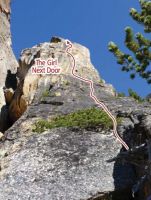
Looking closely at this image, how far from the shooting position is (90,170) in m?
13.6

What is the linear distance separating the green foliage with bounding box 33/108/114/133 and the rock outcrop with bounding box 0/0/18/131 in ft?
22.7

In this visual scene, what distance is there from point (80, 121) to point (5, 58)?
582 inches

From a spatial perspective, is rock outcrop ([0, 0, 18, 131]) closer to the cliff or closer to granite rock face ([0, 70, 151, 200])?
the cliff

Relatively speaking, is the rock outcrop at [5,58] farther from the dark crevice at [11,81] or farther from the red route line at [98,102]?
the red route line at [98,102]

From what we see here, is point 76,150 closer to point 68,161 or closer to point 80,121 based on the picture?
point 68,161

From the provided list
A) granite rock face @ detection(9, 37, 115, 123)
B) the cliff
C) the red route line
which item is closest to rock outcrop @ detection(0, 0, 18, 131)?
granite rock face @ detection(9, 37, 115, 123)

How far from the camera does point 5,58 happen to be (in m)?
30.0

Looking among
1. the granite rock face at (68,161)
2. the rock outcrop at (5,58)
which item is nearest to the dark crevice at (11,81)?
the rock outcrop at (5,58)

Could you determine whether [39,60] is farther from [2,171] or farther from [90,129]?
[2,171]

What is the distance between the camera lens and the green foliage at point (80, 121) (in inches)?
630

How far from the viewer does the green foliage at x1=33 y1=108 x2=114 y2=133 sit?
52.5 ft

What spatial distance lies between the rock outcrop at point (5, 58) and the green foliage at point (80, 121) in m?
6.91

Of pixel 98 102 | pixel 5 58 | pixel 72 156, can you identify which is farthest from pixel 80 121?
pixel 5 58

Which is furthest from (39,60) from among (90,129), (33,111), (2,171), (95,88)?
(2,171)
